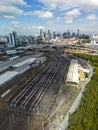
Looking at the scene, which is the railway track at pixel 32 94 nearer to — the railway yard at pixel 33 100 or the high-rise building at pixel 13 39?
the railway yard at pixel 33 100

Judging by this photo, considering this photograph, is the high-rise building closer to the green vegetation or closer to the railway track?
the railway track

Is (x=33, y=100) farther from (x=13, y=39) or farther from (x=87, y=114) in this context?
(x=13, y=39)

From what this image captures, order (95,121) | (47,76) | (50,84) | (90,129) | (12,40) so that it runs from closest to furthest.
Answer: (90,129)
(95,121)
(50,84)
(47,76)
(12,40)

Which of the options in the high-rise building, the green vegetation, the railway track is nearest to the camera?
the green vegetation

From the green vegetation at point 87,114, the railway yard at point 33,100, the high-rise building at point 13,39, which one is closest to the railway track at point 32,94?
the railway yard at point 33,100

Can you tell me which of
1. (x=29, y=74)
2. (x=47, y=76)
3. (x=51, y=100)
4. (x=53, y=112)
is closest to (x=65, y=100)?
(x=51, y=100)

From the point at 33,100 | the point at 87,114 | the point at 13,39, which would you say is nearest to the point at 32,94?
the point at 33,100

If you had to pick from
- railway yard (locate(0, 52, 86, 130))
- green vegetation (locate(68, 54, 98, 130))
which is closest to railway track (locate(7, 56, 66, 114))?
railway yard (locate(0, 52, 86, 130))

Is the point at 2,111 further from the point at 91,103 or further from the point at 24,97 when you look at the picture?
the point at 91,103
